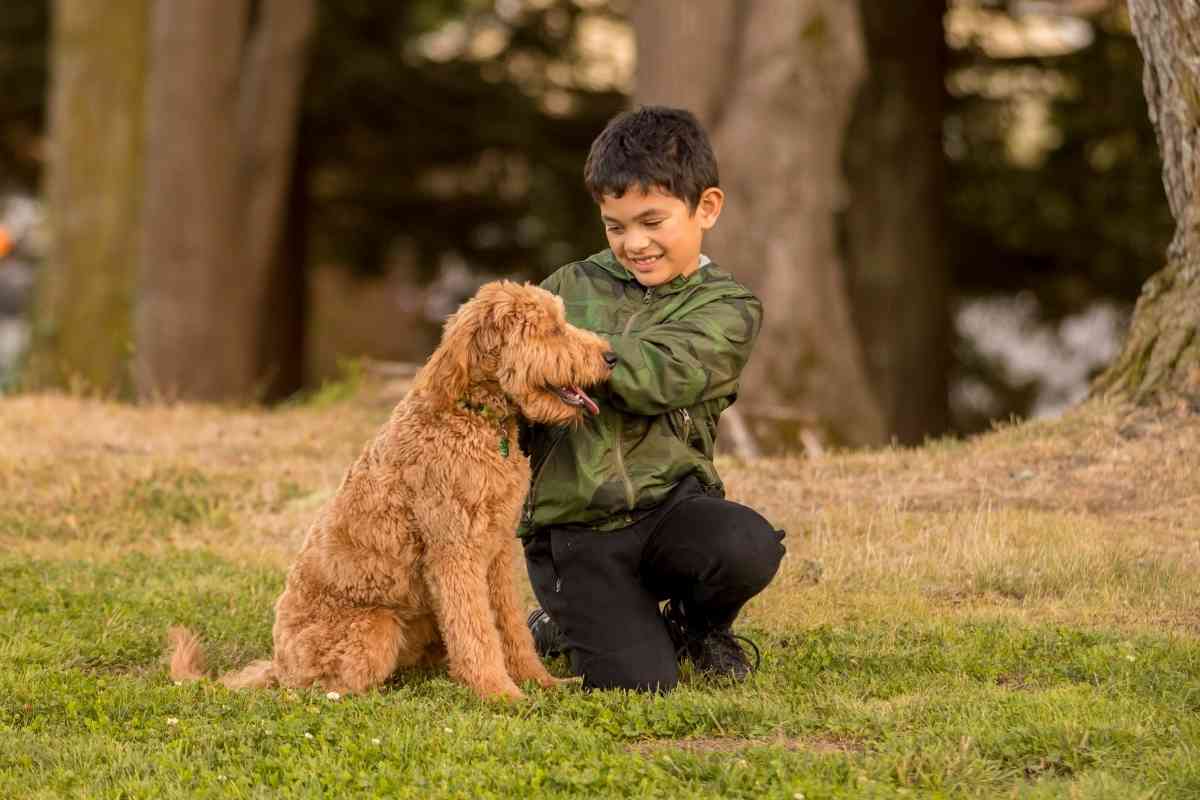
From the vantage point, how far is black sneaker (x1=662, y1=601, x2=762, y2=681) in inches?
217

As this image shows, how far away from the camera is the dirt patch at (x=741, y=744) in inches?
179

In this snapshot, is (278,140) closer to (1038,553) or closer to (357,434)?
(357,434)

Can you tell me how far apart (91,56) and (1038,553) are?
39.5 ft

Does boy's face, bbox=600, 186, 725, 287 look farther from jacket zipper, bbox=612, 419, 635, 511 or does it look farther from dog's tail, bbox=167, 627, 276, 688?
dog's tail, bbox=167, 627, 276, 688

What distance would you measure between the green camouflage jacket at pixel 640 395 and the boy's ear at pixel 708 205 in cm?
18

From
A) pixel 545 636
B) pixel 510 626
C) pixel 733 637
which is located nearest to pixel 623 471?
pixel 510 626

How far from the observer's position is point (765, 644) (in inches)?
232

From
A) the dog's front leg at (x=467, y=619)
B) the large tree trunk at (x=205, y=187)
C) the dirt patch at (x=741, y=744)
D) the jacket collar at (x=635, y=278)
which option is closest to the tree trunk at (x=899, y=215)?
the large tree trunk at (x=205, y=187)

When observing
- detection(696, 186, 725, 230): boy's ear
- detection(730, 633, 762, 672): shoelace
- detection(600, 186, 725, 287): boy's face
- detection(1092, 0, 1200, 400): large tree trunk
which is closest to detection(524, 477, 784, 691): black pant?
detection(730, 633, 762, 672): shoelace

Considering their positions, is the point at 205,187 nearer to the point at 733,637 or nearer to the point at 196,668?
the point at 196,668

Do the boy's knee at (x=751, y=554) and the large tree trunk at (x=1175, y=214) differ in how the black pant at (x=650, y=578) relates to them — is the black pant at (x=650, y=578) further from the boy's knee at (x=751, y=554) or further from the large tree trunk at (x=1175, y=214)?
the large tree trunk at (x=1175, y=214)

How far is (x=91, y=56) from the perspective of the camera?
15.8 metres

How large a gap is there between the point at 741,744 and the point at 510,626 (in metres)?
1.02

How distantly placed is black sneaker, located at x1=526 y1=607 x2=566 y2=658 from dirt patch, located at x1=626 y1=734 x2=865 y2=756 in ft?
4.14
